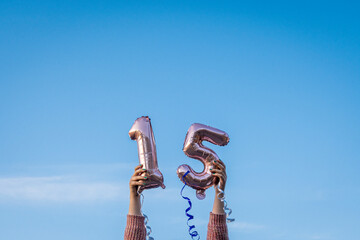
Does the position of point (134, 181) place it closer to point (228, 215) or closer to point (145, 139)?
point (145, 139)

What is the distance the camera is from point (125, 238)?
927 cm

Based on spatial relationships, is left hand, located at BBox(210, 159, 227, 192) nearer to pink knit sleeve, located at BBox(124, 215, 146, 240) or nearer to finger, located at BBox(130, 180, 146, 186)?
finger, located at BBox(130, 180, 146, 186)

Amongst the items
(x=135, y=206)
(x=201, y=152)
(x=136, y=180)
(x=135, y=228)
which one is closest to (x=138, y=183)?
(x=136, y=180)

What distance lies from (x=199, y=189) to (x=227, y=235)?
0.60 m

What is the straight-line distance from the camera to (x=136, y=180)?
30.5ft

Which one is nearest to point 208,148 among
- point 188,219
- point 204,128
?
point 204,128

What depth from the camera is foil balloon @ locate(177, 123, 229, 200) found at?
9.29m

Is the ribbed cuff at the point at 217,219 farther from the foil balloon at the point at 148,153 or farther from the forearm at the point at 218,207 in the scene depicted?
the foil balloon at the point at 148,153

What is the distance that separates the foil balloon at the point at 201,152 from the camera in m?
9.29

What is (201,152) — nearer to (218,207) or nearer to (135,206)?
(218,207)

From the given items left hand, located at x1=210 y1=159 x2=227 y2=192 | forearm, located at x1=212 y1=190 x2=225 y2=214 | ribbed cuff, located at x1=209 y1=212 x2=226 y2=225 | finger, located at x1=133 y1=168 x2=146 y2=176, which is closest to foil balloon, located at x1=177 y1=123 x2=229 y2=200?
left hand, located at x1=210 y1=159 x2=227 y2=192

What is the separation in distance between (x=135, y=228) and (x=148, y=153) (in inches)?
33.5

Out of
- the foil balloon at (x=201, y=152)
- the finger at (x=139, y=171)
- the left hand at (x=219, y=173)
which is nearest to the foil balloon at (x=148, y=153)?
the finger at (x=139, y=171)

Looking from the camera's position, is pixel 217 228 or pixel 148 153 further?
pixel 148 153
